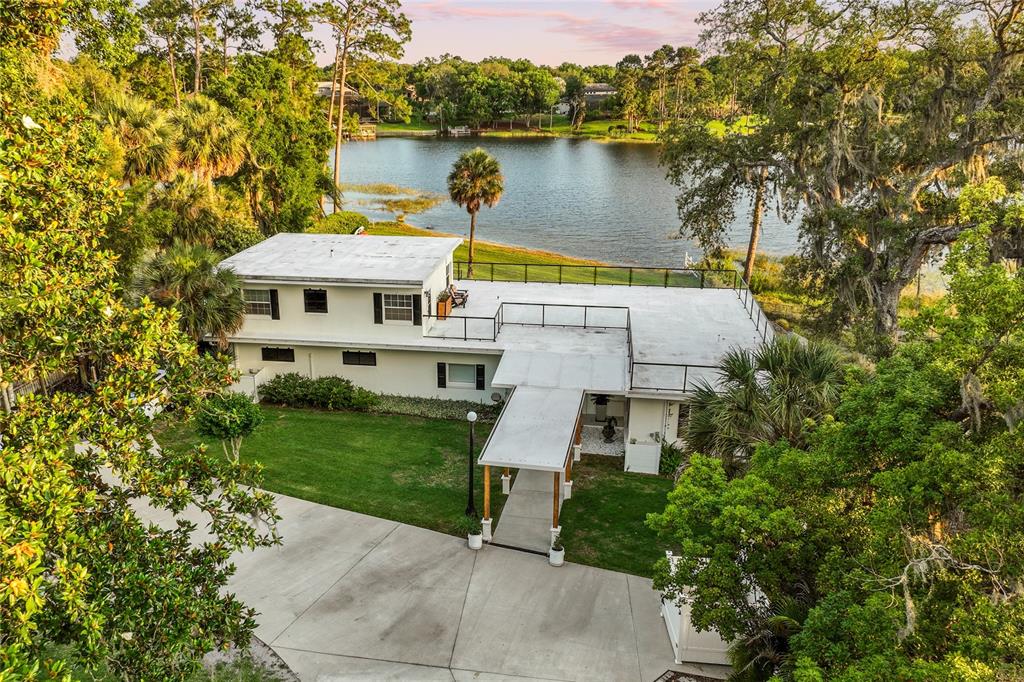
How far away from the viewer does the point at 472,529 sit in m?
16.2

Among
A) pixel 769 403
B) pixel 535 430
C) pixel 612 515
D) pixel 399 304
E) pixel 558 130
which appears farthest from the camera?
pixel 558 130

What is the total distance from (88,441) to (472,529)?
970 cm

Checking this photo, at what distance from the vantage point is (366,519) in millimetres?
16719

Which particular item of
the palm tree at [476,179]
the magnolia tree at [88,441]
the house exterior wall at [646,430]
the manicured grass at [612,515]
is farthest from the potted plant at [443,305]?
the magnolia tree at [88,441]

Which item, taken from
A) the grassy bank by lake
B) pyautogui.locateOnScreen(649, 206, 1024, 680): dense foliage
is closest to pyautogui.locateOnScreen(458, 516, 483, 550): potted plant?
pyautogui.locateOnScreen(649, 206, 1024, 680): dense foliage

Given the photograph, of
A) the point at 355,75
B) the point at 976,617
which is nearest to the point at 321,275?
the point at 976,617

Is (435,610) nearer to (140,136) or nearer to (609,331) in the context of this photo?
(609,331)

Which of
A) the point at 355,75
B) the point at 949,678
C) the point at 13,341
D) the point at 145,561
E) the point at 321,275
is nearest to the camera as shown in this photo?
the point at 949,678

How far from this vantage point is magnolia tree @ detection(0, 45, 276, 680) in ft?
21.2

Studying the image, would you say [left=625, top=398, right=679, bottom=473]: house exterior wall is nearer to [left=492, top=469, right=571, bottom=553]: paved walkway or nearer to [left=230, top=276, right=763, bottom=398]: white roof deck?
[left=230, top=276, right=763, bottom=398]: white roof deck

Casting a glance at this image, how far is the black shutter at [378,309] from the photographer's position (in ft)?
72.3

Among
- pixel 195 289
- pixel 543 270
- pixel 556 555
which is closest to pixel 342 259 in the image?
pixel 195 289

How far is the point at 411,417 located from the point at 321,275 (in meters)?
5.09

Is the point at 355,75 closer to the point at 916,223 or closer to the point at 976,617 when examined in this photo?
the point at 916,223
